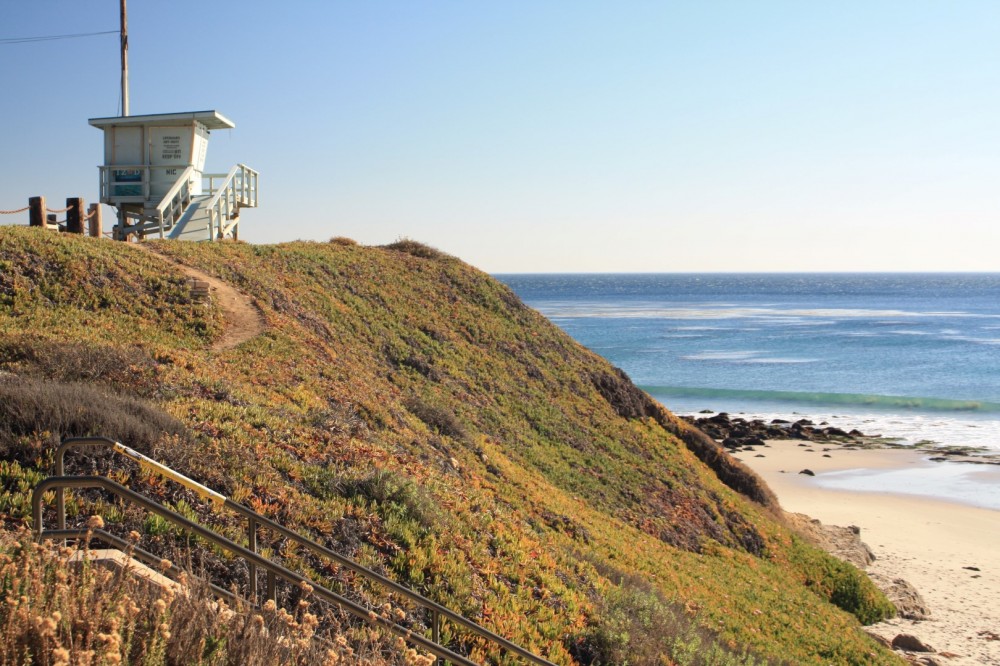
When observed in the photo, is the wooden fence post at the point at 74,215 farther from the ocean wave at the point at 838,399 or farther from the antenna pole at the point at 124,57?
the ocean wave at the point at 838,399

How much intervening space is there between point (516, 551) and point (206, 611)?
6036 millimetres

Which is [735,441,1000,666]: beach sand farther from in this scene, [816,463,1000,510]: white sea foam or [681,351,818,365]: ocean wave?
[681,351,818,365]: ocean wave

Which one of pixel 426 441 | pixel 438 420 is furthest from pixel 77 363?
pixel 438 420

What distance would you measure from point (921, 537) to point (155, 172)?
87.5 ft

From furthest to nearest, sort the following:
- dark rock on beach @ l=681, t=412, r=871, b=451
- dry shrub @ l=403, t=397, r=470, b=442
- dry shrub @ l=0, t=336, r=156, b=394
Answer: dark rock on beach @ l=681, t=412, r=871, b=451 → dry shrub @ l=403, t=397, r=470, b=442 → dry shrub @ l=0, t=336, r=156, b=394

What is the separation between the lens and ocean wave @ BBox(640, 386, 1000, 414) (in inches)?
1937

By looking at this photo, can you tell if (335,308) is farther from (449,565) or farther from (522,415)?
(449,565)

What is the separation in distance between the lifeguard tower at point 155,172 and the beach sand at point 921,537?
21737 millimetres

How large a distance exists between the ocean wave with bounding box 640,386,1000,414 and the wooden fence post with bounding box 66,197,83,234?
137 ft

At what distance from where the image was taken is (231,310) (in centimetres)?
1673

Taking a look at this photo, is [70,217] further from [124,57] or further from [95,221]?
[124,57]

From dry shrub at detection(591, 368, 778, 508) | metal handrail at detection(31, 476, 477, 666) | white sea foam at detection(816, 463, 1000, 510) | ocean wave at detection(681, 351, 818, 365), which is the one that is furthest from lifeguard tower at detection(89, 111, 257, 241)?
ocean wave at detection(681, 351, 818, 365)

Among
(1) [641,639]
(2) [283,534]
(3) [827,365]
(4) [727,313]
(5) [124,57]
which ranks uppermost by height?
(5) [124,57]

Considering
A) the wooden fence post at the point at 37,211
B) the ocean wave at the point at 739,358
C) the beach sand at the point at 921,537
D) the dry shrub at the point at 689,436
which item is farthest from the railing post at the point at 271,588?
the ocean wave at the point at 739,358
